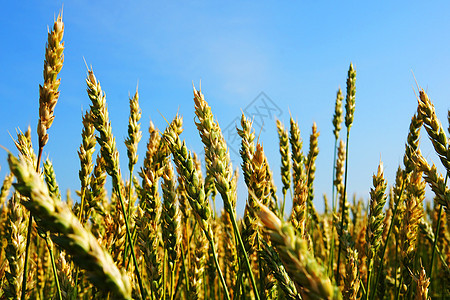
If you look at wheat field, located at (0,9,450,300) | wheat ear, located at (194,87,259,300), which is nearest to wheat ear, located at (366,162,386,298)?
wheat field, located at (0,9,450,300)

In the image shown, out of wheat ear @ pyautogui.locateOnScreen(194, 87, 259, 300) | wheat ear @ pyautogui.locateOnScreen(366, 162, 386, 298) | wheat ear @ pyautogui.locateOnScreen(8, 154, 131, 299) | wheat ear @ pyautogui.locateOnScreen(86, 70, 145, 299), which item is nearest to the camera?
wheat ear @ pyautogui.locateOnScreen(8, 154, 131, 299)

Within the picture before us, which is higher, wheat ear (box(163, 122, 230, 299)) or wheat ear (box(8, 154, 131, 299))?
wheat ear (box(163, 122, 230, 299))

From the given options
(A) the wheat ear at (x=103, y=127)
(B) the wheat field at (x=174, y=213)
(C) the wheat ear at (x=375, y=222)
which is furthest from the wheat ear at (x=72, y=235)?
(C) the wheat ear at (x=375, y=222)

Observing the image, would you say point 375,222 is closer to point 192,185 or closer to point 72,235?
point 192,185

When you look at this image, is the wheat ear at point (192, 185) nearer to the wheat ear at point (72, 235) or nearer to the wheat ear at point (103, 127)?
the wheat ear at point (103, 127)

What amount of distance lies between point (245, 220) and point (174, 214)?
35 centimetres

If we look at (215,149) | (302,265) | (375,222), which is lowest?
(302,265)

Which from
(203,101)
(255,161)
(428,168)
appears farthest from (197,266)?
(428,168)

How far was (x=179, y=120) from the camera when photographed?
2164 millimetres

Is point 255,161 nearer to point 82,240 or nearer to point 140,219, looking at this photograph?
point 140,219

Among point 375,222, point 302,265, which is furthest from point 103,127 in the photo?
point 375,222

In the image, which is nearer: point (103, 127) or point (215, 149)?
Answer: point (215, 149)

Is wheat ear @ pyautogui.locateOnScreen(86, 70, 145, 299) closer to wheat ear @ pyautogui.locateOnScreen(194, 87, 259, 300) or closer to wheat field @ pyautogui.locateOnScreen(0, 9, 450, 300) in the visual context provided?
wheat field @ pyautogui.locateOnScreen(0, 9, 450, 300)

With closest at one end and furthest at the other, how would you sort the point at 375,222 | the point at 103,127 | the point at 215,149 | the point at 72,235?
the point at 72,235, the point at 215,149, the point at 103,127, the point at 375,222
